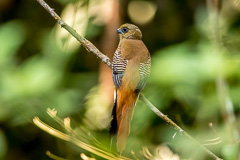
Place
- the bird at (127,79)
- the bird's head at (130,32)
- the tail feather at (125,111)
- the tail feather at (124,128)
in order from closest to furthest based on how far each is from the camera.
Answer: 1. the tail feather at (124,128)
2. the tail feather at (125,111)
3. the bird at (127,79)
4. the bird's head at (130,32)

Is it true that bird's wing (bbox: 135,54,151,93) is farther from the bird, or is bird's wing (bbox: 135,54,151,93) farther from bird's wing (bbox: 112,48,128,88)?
bird's wing (bbox: 112,48,128,88)

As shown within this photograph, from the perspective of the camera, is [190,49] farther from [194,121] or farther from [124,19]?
[124,19]

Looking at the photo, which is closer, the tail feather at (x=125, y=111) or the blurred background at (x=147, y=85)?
the tail feather at (x=125, y=111)

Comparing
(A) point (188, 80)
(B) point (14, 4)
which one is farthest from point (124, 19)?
(A) point (188, 80)

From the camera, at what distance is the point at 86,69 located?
5336mm

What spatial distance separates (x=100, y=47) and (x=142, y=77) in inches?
91.0

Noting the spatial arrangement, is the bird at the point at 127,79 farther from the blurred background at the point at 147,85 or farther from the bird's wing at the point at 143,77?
the blurred background at the point at 147,85

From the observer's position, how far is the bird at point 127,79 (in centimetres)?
277

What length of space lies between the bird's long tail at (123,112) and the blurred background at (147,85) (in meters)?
0.08

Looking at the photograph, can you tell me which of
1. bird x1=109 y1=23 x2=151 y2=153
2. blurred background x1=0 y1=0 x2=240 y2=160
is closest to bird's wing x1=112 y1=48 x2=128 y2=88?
bird x1=109 y1=23 x2=151 y2=153

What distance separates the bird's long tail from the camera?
2.62 meters

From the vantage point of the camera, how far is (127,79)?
9.52 feet

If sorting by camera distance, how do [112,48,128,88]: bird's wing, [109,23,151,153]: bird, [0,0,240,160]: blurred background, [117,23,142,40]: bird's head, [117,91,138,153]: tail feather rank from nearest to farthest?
[117,91,138,153]: tail feather, [109,23,151,153]: bird, [112,48,128,88]: bird's wing, [0,0,240,160]: blurred background, [117,23,142,40]: bird's head

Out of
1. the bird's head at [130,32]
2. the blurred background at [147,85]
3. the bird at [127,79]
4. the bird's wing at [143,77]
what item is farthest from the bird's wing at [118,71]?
the bird's head at [130,32]
